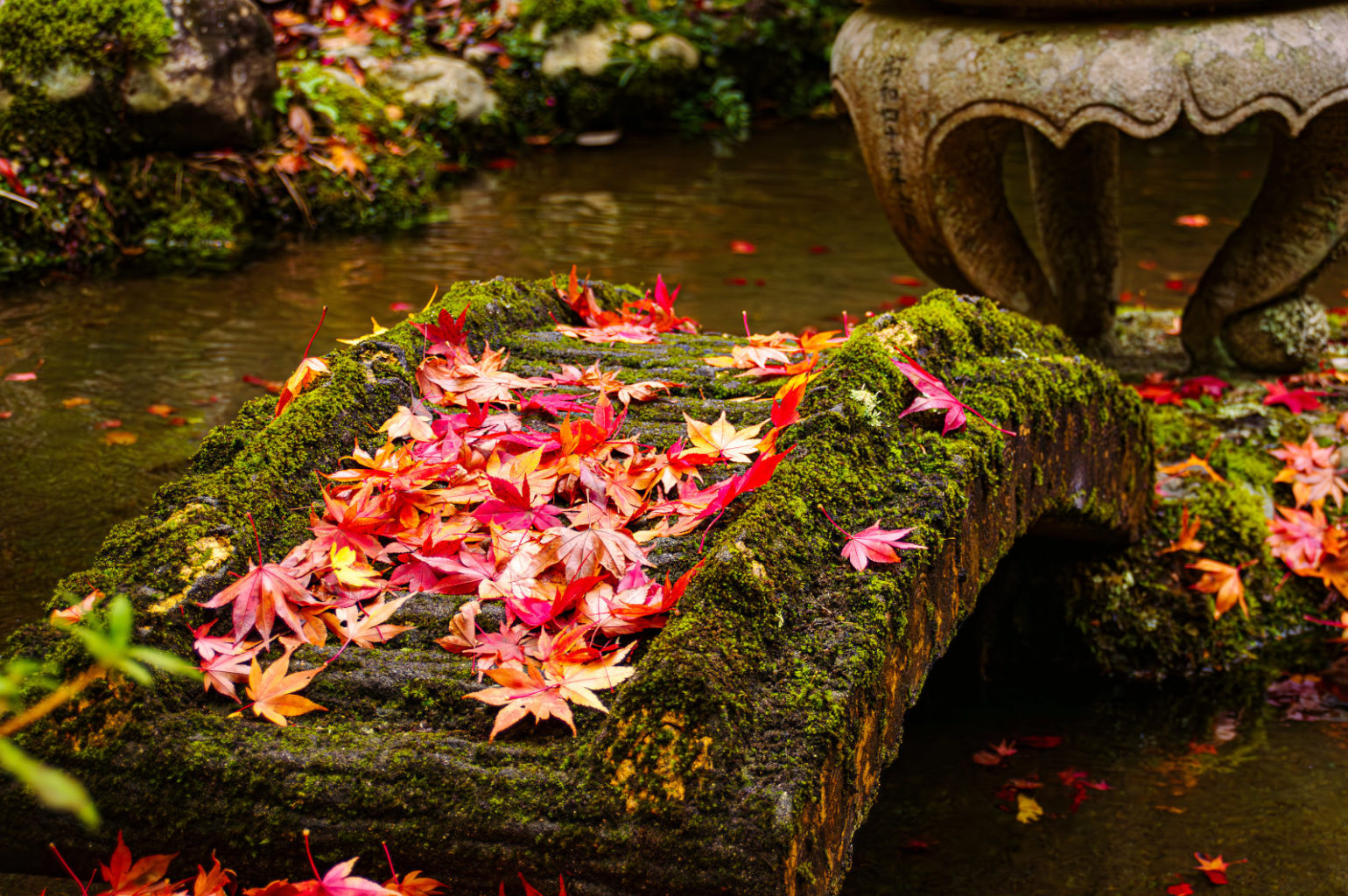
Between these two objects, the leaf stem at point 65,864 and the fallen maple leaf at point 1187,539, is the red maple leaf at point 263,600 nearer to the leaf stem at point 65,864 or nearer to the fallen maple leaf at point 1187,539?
the leaf stem at point 65,864

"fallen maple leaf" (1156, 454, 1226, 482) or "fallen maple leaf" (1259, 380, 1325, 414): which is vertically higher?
"fallen maple leaf" (1259, 380, 1325, 414)

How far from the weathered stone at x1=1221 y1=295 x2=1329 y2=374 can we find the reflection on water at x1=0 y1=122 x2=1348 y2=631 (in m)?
1.82

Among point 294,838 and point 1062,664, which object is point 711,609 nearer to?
point 294,838

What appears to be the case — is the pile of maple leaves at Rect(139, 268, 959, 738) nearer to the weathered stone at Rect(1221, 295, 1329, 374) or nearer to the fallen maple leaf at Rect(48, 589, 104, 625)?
the fallen maple leaf at Rect(48, 589, 104, 625)

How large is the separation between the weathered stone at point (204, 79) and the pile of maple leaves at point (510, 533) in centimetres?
424

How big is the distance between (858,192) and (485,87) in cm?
289

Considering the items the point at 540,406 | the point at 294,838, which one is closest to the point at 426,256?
the point at 540,406

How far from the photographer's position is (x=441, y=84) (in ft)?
25.1

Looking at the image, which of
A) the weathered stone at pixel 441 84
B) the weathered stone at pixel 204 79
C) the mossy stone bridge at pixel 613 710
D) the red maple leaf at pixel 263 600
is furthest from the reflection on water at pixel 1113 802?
the weathered stone at pixel 441 84

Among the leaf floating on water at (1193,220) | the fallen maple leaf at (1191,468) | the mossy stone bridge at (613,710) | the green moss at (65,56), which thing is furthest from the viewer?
the leaf floating on water at (1193,220)

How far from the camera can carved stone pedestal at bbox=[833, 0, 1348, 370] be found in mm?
2818

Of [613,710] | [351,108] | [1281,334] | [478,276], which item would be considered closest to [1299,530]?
[1281,334]

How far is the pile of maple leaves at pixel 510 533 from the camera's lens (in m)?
1.53

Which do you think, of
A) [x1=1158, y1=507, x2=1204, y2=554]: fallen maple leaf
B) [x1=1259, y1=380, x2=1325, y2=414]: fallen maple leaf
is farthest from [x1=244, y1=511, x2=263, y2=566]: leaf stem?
[x1=1259, y1=380, x2=1325, y2=414]: fallen maple leaf
